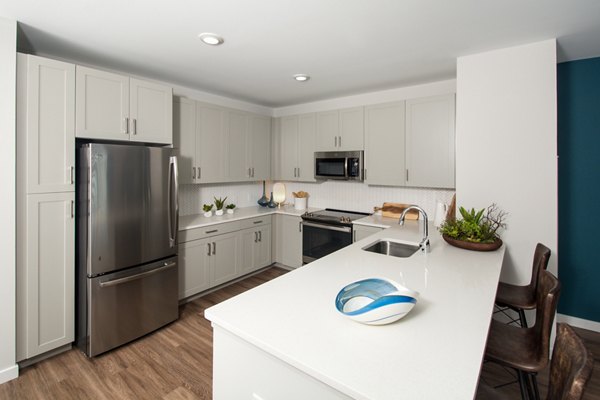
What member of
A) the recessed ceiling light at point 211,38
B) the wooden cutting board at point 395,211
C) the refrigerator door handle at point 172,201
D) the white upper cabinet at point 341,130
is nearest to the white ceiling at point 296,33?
the recessed ceiling light at point 211,38

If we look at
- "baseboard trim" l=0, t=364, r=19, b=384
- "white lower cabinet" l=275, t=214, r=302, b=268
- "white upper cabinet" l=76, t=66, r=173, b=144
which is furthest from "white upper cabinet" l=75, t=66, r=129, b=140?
"white lower cabinet" l=275, t=214, r=302, b=268

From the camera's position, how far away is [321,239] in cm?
380

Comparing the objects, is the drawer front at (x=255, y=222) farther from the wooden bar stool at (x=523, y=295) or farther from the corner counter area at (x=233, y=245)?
the wooden bar stool at (x=523, y=295)

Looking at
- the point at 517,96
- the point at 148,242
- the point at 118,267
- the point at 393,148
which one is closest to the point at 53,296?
the point at 118,267

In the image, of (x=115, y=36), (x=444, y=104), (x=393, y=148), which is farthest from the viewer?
(x=393, y=148)

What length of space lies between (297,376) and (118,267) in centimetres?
209

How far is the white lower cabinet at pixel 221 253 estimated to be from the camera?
318cm

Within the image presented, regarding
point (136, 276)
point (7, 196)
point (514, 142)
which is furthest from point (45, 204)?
point (514, 142)

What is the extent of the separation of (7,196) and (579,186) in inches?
183

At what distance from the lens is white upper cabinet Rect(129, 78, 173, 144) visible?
2693mm

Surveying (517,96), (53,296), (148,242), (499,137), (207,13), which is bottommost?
(53,296)

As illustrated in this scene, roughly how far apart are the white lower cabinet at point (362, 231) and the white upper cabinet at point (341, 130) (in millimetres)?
1023

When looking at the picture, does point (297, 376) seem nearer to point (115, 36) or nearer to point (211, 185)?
point (115, 36)

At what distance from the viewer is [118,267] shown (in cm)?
244
